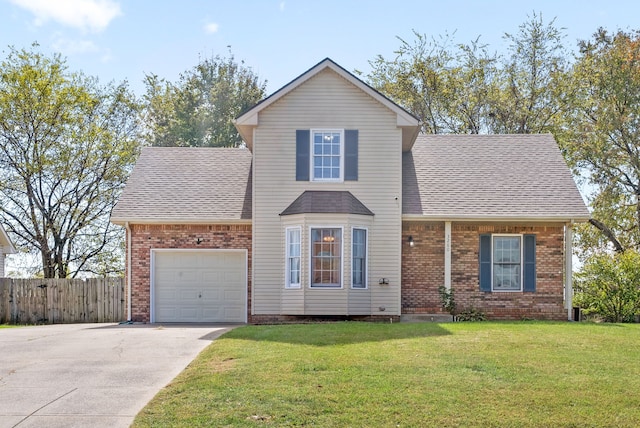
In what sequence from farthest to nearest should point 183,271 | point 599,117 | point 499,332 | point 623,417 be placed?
point 599,117
point 183,271
point 499,332
point 623,417

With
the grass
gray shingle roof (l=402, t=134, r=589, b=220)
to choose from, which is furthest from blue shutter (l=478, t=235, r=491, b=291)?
the grass

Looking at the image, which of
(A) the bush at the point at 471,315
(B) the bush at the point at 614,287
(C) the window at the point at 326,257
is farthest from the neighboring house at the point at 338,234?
(B) the bush at the point at 614,287

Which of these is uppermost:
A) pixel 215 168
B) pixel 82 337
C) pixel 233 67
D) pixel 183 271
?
pixel 233 67

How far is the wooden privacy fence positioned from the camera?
2272cm

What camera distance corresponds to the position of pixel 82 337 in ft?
50.3

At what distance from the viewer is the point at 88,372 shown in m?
10.8

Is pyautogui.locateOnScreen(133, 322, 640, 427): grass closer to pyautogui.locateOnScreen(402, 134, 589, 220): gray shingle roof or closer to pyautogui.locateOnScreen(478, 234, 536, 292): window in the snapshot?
pyautogui.locateOnScreen(478, 234, 536, 292): window

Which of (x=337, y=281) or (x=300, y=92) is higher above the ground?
(x=300, y=92)

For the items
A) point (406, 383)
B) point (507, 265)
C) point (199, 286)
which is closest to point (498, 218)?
point (507, 265)

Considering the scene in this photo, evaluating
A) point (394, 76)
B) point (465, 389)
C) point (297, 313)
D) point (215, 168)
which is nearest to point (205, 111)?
point (394, 76)

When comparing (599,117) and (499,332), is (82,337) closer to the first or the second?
(499,332)

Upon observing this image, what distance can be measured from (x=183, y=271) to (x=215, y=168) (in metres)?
3.69

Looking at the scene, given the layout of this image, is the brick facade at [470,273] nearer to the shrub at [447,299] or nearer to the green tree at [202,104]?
the shrub at [447,299]

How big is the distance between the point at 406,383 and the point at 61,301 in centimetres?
1658
